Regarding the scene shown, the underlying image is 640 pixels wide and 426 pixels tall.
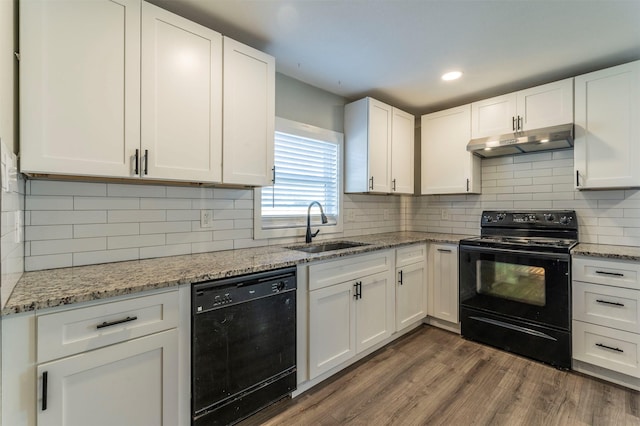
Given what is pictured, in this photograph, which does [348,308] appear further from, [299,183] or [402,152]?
[402,152]

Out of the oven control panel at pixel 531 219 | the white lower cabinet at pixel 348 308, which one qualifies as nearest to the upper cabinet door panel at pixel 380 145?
the white lower cabinet at pixel 348 308

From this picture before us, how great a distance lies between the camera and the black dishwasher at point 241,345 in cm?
146

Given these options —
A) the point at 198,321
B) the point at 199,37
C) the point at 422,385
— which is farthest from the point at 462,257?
the point at 199,37

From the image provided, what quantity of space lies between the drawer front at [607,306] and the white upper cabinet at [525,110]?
4.43 feet

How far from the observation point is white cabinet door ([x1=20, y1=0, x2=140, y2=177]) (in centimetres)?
127

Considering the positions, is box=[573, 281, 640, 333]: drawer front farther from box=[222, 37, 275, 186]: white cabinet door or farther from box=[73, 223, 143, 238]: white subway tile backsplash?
box=[73, 223, 143, 238]: white subway tile backsplash

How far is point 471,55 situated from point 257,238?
7.08ft

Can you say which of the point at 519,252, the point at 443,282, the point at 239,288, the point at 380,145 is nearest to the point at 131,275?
the point at 239,288

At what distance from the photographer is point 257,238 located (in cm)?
238

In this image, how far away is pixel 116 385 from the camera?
48.9 inches

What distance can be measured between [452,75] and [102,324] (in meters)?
2.96

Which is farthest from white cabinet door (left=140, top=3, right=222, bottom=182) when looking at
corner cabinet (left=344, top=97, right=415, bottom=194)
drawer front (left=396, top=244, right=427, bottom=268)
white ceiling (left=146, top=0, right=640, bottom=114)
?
drawer front (left=396, top=244, right=427, bottom=268)

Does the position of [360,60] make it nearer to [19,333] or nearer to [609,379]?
[19,333]

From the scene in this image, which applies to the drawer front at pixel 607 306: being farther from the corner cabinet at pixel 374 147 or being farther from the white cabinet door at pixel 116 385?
the white cabinet door at pixel 116 385
